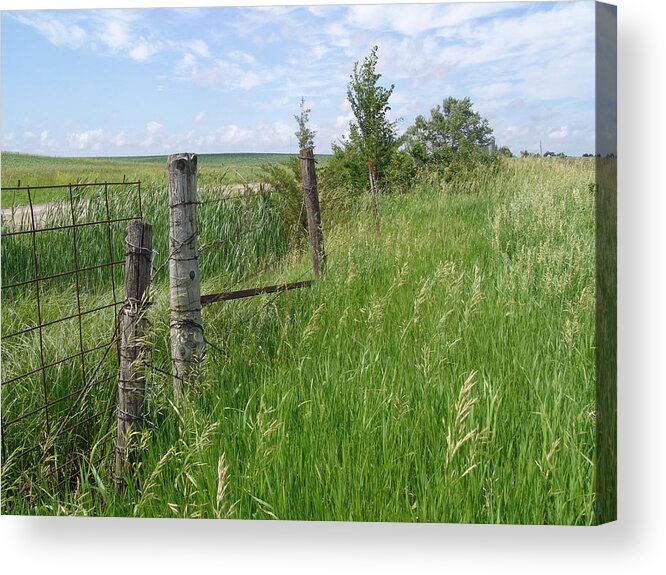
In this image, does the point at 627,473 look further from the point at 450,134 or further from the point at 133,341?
the point at 133,341

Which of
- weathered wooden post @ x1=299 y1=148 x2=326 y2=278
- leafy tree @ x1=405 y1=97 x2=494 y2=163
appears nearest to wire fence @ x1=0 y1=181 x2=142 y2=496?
weathered wooden post @ x1=299 y1=148 x2=326 y2=278

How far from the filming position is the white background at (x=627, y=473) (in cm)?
318

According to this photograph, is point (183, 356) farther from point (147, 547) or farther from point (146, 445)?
point (147, 547)

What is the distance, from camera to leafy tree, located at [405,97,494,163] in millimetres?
3289

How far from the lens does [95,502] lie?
336 centimetres

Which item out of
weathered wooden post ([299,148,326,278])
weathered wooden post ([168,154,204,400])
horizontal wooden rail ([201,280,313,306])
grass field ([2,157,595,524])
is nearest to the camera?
grass field ([2,157,595,524])

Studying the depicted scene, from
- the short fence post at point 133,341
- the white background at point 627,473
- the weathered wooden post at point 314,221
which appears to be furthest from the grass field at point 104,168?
the white background at point 627,473

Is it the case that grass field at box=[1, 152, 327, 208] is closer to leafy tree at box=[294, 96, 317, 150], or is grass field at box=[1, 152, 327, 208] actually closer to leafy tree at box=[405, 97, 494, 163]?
leafy tree at box=[294, 96, 317, 150]

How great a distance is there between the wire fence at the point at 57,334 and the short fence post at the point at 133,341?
108mm

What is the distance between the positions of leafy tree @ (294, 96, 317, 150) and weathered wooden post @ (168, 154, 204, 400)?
20.8 inches

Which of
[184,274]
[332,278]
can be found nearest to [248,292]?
[184,274]

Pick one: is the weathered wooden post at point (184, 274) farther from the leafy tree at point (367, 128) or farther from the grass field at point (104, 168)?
the leafy tree at point (367, 128)

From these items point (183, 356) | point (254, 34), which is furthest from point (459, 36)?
point (183, 356)

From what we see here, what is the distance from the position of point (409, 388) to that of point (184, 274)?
3.72 feet
